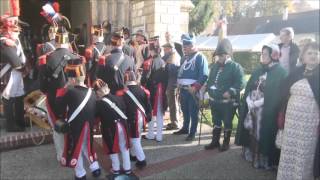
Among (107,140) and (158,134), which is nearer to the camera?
(107,140)

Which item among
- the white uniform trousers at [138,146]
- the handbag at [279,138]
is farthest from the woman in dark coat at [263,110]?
the white uniform trousers at [138,146]

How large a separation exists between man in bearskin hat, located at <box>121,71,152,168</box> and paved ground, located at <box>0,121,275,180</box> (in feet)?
1.09

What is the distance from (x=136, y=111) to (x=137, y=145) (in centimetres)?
48

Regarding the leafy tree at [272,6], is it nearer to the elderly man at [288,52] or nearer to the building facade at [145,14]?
the building facade at [145,14]

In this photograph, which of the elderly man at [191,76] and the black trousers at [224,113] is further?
the elderly man at [191,76]

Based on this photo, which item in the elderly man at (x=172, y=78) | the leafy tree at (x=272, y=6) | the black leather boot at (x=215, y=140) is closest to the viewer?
the black leather boot at (x=215, y=140)

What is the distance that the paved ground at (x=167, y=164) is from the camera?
5070 millimetres

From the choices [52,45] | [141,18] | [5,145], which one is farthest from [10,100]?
[141,18]

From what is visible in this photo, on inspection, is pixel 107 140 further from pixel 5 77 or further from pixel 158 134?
pixel 5 77

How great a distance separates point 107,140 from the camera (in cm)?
465

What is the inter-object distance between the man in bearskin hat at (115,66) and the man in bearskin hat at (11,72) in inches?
71.5

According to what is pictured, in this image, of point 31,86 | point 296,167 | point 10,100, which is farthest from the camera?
point 31,86

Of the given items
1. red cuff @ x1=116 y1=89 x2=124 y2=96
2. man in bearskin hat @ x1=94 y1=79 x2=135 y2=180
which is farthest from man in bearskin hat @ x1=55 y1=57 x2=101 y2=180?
red cuff @ x1=116 y1=89 x2=124 y2=96

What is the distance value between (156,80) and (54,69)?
1913 mm
